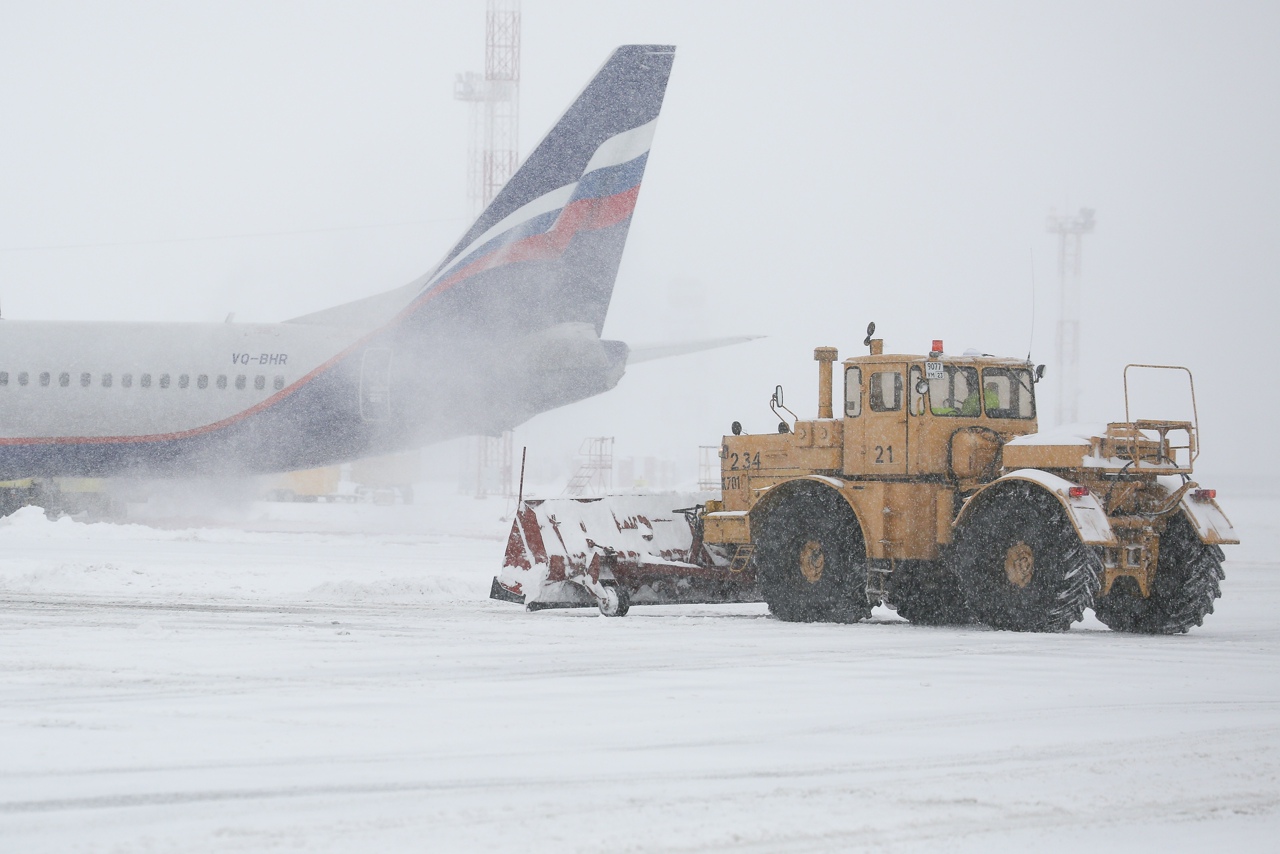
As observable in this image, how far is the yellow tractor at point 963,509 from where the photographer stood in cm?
1175

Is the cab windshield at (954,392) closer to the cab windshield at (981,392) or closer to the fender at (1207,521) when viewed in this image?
the cab windshield at (981,392)

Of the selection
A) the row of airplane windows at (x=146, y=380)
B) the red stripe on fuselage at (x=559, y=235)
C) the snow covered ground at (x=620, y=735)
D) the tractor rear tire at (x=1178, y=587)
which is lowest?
the snow covered ground at (x=620, y=735)

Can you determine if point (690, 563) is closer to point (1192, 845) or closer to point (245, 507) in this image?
point (1192, 845)

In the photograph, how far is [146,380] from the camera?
77.9 feet

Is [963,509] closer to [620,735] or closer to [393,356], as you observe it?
[620,735]

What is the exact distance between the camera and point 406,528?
111 feet

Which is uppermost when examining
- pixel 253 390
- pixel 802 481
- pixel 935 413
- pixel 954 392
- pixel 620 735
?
pixel 253 390

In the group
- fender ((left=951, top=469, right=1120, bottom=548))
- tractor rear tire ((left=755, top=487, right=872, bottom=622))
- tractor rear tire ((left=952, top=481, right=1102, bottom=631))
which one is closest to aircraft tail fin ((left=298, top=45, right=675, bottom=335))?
tractor rear tire ((left=755, top=487, right=872, bottom=622))

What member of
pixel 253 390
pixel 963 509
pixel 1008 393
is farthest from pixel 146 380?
pixel 963 509

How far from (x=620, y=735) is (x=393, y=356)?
52.6 ft

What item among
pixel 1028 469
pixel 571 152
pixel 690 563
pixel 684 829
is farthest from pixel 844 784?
pixel 571 152

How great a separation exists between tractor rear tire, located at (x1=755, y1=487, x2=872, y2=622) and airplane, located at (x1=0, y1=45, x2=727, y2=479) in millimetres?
7540

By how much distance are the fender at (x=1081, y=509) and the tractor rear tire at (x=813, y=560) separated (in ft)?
5.87

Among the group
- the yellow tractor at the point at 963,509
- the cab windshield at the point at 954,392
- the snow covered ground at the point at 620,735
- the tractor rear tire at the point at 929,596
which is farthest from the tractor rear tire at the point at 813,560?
the cab windshield at the point at 954,392
